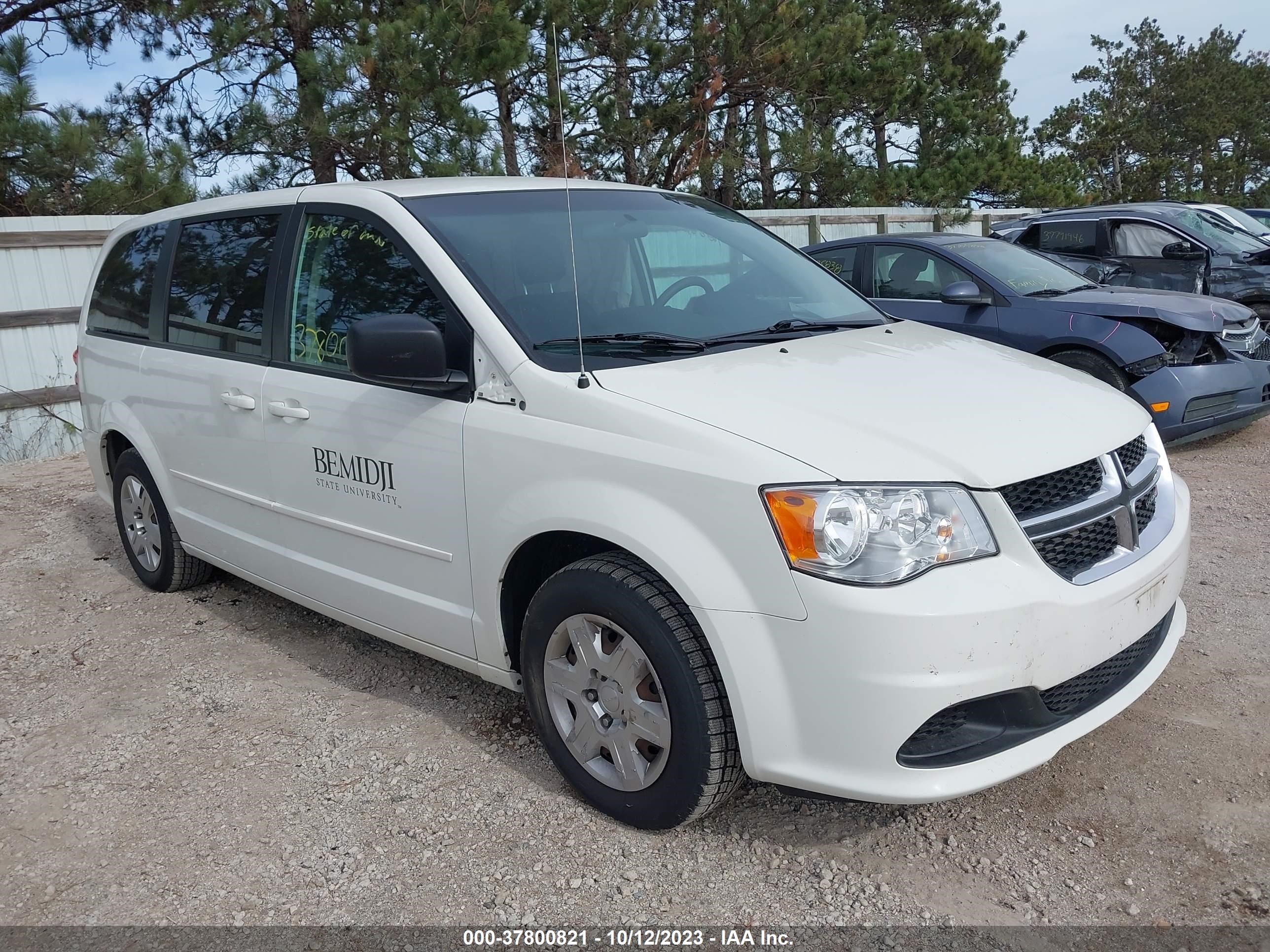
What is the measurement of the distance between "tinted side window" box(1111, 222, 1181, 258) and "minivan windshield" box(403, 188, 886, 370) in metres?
7.43

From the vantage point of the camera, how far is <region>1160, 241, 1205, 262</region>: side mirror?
9.90 m

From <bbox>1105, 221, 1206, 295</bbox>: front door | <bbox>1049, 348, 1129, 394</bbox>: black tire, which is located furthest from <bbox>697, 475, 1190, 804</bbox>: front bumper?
<bbox>1105, 221, 1206, 295</bbox>: front door

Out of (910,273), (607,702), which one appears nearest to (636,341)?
(607,702)

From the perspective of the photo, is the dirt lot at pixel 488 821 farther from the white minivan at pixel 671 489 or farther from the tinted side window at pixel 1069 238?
the tinted side window at pixel 1069 238

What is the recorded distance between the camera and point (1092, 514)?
2783 mm

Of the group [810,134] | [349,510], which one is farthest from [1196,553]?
[810,134]

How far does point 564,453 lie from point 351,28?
10.4 meters

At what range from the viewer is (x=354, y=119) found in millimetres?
11133

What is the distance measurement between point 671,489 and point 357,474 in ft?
4.51

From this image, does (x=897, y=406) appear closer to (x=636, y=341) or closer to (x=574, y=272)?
(x=636, y=341)

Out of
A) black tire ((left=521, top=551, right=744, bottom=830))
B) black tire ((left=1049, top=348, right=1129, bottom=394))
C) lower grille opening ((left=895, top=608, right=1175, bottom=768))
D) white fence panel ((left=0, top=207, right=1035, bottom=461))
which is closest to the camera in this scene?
lower grille opening ((left=895, top=608, right=1175, bottom=768))

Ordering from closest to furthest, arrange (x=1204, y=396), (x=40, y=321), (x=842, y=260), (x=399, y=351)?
1. (x=399, y=351)
2. (x=1204, y=396)
3. (x=842, y=260)
4. (x=40, y=321)

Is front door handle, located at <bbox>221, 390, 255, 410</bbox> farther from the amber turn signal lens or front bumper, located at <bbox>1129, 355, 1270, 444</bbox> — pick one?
front bumper, located at <bbox>1129, 355, 1270, 444</bbox>

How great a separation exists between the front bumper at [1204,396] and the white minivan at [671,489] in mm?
3556
